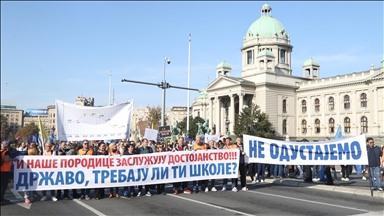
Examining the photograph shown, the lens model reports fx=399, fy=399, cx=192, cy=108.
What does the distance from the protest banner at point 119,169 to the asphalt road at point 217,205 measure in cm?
54

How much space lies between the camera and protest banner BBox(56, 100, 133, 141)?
14047mm

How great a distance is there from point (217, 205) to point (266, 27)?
270 ft

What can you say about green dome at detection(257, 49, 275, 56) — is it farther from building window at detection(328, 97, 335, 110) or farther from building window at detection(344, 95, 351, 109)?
building window at detection(344, 95, 351, 109)

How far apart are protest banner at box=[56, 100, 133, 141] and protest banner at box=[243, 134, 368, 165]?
4.61m

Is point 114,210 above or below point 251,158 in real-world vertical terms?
below

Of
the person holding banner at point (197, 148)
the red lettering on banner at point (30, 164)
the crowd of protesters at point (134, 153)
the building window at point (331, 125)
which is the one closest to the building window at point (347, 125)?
the building window at point (331, 125)

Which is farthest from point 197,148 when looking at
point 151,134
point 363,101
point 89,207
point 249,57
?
point 249,57

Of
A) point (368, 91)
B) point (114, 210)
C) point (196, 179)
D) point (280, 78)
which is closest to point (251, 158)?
point (196, 179)

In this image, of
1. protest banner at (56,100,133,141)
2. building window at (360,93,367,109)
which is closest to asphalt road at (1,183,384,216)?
protest banner at (56,100,133,141)

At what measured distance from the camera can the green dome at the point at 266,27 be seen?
88.0m

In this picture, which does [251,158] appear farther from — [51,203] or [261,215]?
[51,203]

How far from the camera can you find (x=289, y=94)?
260 feet

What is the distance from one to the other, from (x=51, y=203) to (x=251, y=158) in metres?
6.90

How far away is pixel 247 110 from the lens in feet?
217
